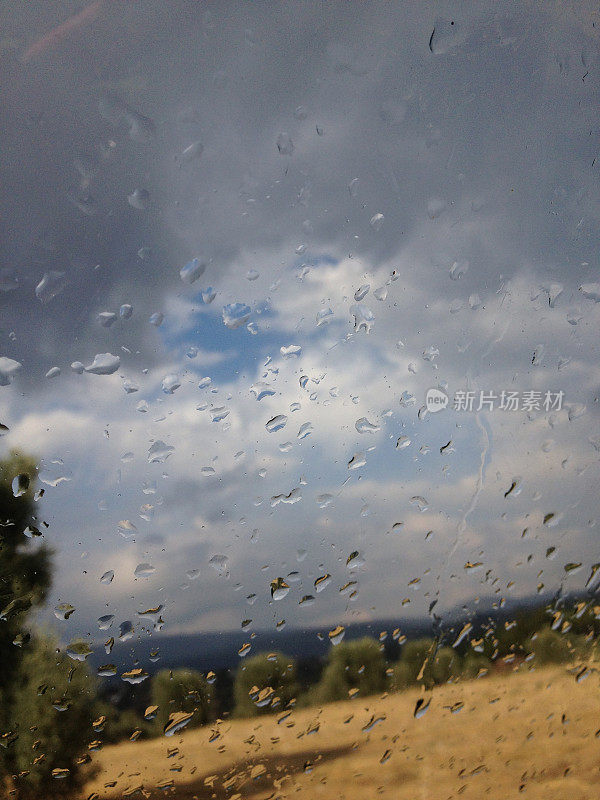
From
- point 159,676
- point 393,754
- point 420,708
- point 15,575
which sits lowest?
point 393,754

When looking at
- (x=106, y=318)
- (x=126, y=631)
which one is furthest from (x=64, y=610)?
(x=106, y=318)

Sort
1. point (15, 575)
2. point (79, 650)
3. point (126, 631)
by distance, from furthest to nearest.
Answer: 1. point (15, 575)
2. point (79, 650)
3. point (126, 631)

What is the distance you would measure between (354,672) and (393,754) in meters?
0.25

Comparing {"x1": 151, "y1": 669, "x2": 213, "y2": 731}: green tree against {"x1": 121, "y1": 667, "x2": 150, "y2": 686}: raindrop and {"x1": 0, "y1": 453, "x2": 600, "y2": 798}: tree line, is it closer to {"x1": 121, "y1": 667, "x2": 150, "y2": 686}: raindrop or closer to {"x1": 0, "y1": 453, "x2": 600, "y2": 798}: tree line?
{"x1": 0, "y1": 453, "x2": 600, "y2": 798}: tree line

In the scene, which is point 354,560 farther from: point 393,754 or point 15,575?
point 15,575

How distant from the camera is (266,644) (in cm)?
149

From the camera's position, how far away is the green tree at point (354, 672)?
176cm

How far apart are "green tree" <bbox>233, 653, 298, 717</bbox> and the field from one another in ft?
0.20

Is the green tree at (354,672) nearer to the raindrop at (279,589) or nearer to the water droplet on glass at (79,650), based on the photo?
the raindrop at (279,589)

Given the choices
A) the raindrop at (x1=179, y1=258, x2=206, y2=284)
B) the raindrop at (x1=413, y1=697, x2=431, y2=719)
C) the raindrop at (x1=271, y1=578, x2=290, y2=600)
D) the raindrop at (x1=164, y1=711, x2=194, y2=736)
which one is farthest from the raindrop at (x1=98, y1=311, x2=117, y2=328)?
the raindrop at (x1=413, y1=697, x2=431, y2=719)

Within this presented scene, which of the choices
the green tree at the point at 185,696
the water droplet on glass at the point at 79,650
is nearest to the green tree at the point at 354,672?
the green tree at the point at 185,696

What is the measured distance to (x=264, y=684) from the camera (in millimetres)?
1811

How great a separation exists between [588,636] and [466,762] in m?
0.61

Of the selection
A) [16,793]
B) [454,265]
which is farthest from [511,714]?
[16,793]
